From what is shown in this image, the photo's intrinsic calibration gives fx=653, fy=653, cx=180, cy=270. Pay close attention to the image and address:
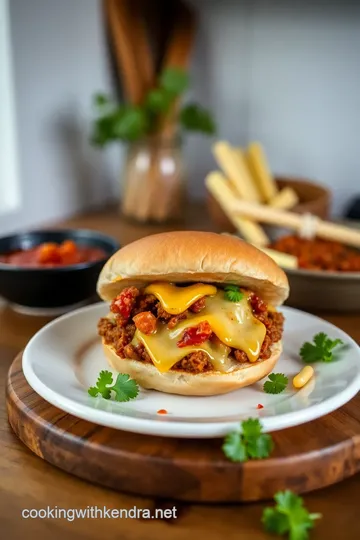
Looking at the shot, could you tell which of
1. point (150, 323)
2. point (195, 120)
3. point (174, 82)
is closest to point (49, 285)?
point (150, 323)

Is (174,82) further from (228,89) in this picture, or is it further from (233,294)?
(233,294)

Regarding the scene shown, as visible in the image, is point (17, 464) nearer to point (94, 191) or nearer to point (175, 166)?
point (175, 166)

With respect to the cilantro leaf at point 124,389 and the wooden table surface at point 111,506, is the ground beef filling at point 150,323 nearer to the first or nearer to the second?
the cilantro leaf at point 124,389

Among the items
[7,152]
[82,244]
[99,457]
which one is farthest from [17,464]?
[7,152]

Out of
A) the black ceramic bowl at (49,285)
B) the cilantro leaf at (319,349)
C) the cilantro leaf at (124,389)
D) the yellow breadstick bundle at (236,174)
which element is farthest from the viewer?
the yellow breadstick bundle at (236,174)

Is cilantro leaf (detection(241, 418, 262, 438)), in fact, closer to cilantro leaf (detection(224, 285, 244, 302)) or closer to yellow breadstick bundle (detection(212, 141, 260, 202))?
cilantro leaf (detection(224, 285, 244, 302))

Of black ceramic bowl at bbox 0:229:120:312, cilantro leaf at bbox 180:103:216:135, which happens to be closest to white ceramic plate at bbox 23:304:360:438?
black ceramic bowl at bbox 0:229:120:312

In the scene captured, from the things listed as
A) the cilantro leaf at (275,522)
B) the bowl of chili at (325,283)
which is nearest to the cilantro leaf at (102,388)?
the cilantro leaf at (275,522)
